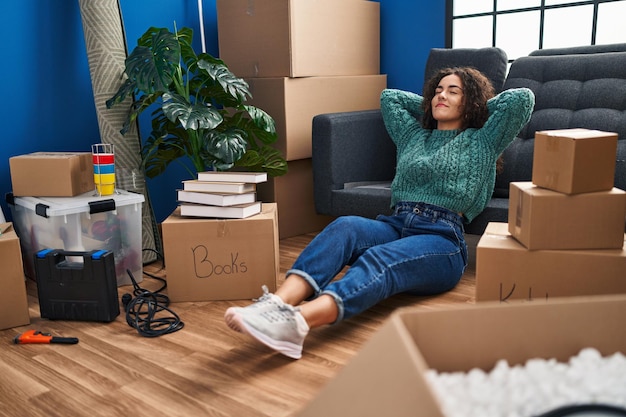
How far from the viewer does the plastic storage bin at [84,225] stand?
214 cm

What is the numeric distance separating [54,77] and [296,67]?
42.5 inches

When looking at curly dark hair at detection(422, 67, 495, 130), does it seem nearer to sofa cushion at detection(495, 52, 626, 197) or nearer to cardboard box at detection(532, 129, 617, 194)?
sofa cushion at detection(495, 52, 626, 197)

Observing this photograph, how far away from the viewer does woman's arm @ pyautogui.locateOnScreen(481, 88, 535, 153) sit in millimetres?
1971

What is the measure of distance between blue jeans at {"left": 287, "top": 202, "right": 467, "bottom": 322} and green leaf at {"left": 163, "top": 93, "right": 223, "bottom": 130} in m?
0.66

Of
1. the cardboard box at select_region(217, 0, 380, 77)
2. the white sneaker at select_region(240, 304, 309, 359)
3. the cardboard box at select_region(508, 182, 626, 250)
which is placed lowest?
the white sneaker at select_region(240, 304, 309, 359)

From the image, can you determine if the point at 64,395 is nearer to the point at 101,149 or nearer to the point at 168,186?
the point at 101,149

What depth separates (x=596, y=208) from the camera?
56.7 inches

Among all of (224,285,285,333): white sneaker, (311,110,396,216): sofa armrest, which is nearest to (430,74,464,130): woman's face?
→ (311,110,396,216): sofa armrest

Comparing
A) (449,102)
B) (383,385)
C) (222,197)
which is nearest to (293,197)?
(222,197)

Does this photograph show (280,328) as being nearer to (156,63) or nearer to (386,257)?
(386,257)

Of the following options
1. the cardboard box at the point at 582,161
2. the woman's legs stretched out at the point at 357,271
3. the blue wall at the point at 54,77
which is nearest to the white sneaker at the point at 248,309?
the woman's legs stretched out at the point at 357,271

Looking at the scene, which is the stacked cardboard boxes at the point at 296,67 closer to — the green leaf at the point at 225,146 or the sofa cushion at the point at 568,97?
the green leaf at the point at 225,146

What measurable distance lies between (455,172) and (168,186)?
163 cm

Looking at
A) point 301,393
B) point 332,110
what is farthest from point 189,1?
point 301,393
